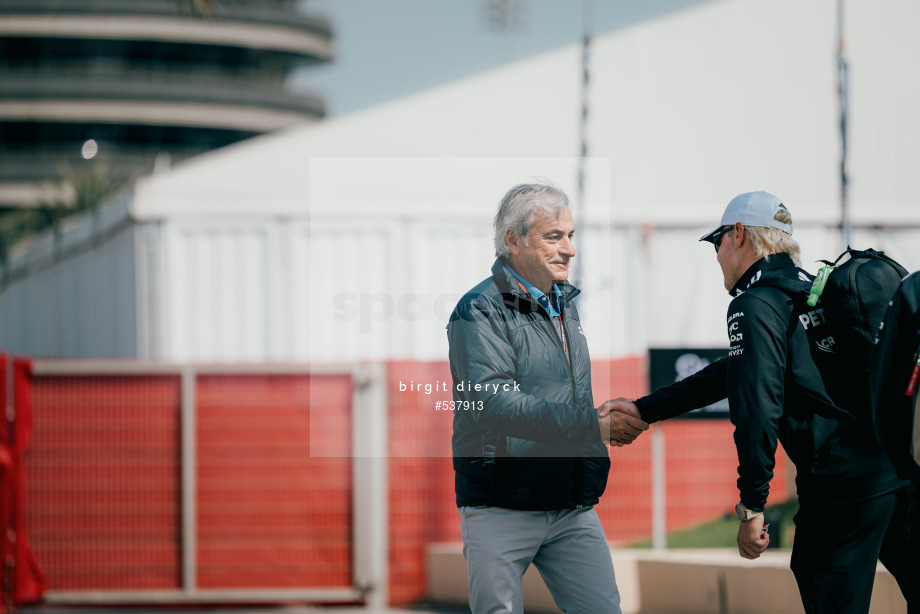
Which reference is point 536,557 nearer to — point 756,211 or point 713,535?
point 756,211

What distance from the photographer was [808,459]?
3447 mm

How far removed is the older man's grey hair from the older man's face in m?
0.02

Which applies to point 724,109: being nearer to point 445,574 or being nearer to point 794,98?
point 794,98

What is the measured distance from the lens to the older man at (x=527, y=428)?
11.4ft

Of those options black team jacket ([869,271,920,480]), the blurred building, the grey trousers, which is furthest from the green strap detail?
the blurred building

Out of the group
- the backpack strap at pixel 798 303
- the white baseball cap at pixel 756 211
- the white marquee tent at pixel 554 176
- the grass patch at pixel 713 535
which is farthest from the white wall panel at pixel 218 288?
the backpack strap at pixel 798 303

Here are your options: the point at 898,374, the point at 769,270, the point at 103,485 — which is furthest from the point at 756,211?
the point at 103,485

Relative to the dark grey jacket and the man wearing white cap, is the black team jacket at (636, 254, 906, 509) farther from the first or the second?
the dark grey jacket

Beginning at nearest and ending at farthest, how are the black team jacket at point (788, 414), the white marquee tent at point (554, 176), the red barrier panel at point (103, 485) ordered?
the black team jacket at point (788, 414), the red barrier panel at point (103, 485), the white marquee tent at point (554, 176)

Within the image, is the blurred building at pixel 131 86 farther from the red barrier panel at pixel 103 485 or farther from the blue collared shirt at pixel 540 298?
the blue collared shirt at pixel 540 298

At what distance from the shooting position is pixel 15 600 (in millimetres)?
7133

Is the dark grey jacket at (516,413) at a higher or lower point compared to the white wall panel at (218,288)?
lower

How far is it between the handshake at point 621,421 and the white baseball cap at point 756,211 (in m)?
0.66

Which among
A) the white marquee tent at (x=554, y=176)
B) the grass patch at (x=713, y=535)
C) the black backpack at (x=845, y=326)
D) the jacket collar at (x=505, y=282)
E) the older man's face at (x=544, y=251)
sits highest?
the white marquee tent at (x=554, y=176)
